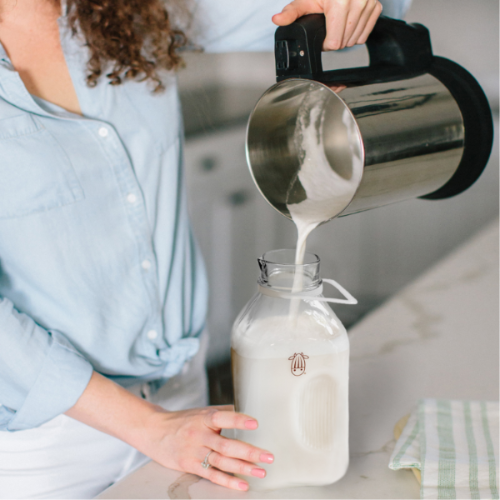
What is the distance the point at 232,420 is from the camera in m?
0.51

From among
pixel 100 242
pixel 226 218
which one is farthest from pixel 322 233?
pixel 100 242

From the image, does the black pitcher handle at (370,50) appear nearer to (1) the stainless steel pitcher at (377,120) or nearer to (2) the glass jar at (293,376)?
(1) the stainless steel pitcher at (377,120)

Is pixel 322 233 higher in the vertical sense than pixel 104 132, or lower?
lower

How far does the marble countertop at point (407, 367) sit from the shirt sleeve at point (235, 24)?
50 centimetres

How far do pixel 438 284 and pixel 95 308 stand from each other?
0.63m

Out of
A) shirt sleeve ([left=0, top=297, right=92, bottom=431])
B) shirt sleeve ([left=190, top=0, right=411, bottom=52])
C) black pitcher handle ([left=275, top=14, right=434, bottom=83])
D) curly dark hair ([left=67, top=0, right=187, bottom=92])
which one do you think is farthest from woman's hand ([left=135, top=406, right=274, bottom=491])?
shirt sleeve ([left=190, top=0, right=411, bottom=52])

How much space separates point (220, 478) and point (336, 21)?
464 millimetres

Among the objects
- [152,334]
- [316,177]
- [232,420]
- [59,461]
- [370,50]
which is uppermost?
[370,50]

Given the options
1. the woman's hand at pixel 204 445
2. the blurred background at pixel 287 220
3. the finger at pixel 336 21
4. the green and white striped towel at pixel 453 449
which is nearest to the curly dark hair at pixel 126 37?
the blurred background at pixel 287 220

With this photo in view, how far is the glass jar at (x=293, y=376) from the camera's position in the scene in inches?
19.5

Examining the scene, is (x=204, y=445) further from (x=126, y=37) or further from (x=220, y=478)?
(x=126, y=37)

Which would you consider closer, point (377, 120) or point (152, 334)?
point (377, 120)

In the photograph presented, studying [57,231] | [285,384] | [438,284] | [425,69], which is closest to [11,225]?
[57,231]

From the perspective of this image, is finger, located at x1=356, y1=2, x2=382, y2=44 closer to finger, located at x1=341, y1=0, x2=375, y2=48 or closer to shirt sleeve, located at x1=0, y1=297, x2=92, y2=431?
finger, located at x1=341, y1=0, x2=375, y2=48
